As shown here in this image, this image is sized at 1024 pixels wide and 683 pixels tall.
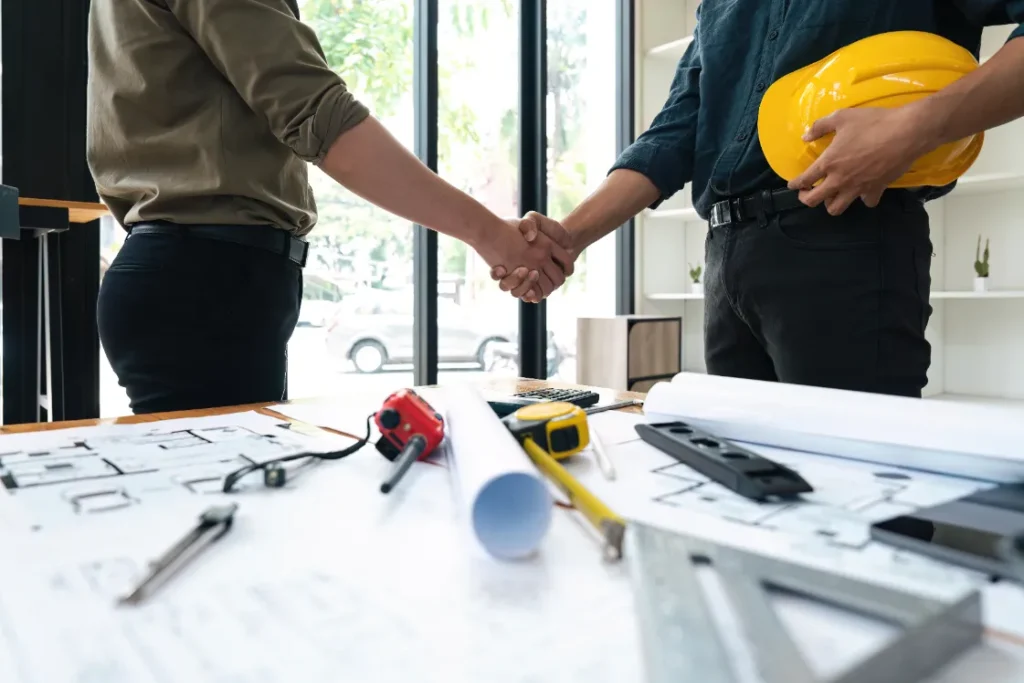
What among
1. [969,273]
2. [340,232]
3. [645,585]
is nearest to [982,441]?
[645,585]

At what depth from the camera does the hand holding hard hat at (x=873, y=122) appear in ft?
2.69

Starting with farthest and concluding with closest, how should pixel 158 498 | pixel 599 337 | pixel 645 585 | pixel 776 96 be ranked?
pixel 599 337 → pixel 776 96 → pixel 158 498 → pixel 645 585

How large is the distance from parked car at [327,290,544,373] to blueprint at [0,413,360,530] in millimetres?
1675

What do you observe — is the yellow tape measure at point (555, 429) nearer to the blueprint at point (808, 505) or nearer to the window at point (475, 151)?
the blueprint at point (808, 505)

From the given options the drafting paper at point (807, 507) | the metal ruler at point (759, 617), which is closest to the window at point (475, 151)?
the drafting paper at point (807, 507)

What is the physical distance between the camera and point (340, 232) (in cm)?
235

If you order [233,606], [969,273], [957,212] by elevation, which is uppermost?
[957,212]

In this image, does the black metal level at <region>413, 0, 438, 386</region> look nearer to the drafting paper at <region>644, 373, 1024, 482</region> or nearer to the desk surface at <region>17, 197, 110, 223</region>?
the desk surface at <region>17, 197, 110, 223</region>

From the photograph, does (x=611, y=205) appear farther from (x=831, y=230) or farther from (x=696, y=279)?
(x=696, y=279)

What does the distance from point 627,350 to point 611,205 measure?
1.56 meters

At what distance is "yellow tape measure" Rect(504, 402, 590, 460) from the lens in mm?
565

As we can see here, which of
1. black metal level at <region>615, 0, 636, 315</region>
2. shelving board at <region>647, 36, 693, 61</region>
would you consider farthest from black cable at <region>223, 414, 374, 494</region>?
shelving board at <region>647, 36, 693, 61</region>

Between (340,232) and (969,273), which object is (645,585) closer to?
(340,232)

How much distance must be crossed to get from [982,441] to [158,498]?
23.0 inches
